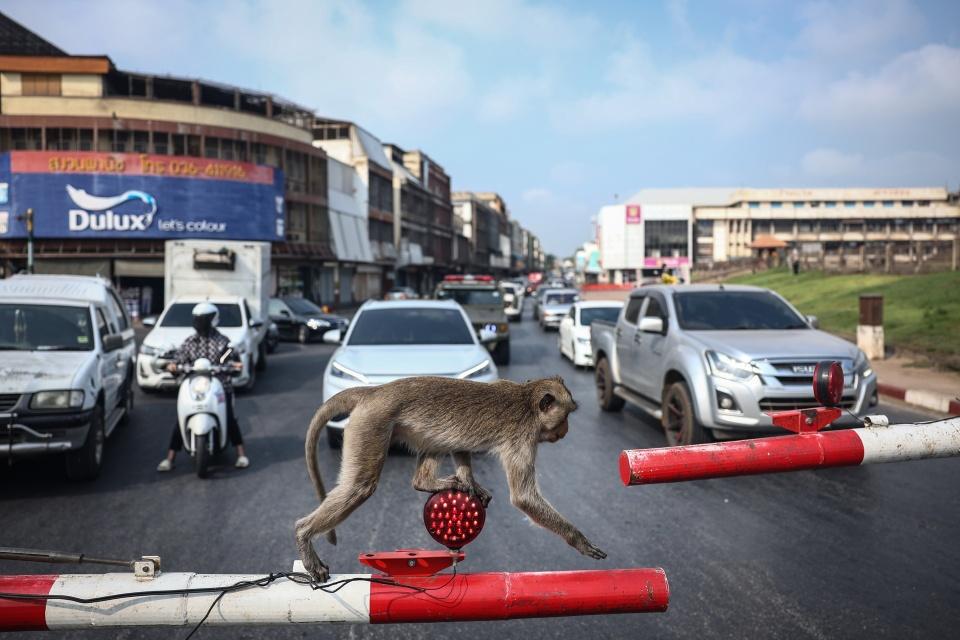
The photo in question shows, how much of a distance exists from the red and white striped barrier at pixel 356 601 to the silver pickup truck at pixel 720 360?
391 cm

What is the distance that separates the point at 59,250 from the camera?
34.2m

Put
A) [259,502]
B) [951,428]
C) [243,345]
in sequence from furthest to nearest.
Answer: [243,345] < [259,502] < [951,428]

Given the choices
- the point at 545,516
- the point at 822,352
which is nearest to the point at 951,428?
the point at 545,516

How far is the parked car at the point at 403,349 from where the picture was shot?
23.6ft

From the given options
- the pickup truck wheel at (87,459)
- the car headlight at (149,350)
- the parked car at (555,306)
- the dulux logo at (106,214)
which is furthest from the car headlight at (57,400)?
the dulux logo at (106,214)

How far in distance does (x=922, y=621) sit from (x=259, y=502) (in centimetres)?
493

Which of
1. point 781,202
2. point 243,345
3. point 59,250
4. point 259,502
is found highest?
point 781,202

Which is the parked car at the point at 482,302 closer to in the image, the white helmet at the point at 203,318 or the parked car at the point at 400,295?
the white helmet at the point at 203,318

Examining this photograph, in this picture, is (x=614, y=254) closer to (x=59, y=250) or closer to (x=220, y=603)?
(x=59, y=250)

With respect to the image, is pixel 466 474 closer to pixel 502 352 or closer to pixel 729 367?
pixel 729 367

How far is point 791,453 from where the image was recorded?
7.64ft

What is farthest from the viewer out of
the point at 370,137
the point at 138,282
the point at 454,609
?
the point at 370,137

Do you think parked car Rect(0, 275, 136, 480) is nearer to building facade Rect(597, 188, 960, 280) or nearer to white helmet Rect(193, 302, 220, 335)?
white helmet Rect(193, 302, 220, 335)

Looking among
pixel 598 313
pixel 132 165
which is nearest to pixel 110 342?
pixel 598 313
